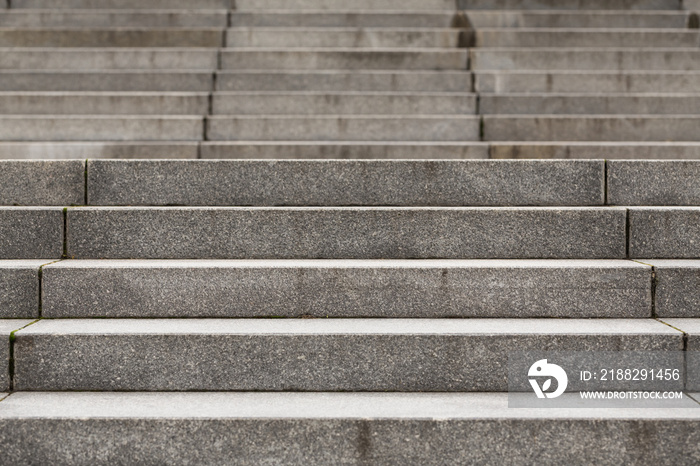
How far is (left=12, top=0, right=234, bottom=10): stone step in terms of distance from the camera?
23.8 ft

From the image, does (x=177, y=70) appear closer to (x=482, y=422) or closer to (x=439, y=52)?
(x=439, y=52)

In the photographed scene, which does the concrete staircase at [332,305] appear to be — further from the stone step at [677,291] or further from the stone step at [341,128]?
the stone step at [341,128]

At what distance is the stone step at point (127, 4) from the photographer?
286 inches

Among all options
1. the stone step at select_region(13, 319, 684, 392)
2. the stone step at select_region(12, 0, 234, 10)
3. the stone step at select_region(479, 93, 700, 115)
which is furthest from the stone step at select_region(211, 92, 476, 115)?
the stone step at select_region(13, 319, 684, 392)

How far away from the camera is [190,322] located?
2.95m

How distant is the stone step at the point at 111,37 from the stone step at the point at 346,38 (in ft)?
1.03

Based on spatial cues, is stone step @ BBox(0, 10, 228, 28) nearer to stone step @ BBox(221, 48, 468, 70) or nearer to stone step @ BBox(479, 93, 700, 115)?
stone step @ BBox(221, 48, 468, 70)

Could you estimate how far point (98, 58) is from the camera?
240 inches

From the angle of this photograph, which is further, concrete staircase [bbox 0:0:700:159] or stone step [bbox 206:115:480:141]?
stone step [bbox 206:115:480:141]

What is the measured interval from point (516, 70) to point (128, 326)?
16.2ft

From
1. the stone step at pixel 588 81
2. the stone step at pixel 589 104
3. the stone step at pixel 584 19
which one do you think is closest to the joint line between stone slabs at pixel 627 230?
the stone step at pixel 589 104

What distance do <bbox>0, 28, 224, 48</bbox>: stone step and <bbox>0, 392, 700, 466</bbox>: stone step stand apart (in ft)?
16.5

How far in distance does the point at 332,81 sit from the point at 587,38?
10.1 feet

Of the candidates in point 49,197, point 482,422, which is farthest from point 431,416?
point 49,197
